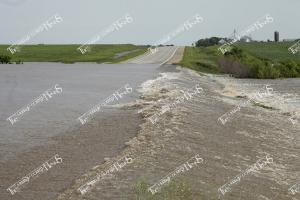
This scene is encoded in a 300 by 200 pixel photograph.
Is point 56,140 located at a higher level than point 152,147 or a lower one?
higher

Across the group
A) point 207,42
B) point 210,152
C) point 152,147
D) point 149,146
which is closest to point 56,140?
point 149,146

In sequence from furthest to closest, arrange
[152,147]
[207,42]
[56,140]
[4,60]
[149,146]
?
[207,42]
[4,60]
[56,140]
[149,146]
[152,147]

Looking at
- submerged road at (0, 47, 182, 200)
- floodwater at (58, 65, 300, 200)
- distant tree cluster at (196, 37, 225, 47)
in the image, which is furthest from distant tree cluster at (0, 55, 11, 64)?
distant tree cluster at (196, 37, 225, 47)

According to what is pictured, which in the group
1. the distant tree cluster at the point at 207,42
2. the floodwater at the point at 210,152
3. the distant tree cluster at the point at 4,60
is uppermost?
the floodwater at the point at 210,152

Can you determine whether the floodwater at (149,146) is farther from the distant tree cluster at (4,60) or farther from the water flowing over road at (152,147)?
the distant tree cluster at (4,60)

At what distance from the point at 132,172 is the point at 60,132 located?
6601 mm

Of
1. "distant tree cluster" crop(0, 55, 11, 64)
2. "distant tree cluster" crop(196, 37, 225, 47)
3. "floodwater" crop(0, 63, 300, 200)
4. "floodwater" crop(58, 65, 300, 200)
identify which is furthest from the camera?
"distant tree cluster" crop(196, 37, 225, 47)

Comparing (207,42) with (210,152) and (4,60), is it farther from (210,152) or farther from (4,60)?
(210,152)

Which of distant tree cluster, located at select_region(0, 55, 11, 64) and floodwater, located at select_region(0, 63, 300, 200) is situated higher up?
floodwater, located at select_region(0, 63, 300, 200)

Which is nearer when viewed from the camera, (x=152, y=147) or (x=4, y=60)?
(x=152, y=147)

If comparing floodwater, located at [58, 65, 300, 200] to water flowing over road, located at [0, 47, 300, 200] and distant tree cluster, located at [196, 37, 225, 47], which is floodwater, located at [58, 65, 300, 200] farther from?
distant tree cluster, located at [196, 37, 225, 47]

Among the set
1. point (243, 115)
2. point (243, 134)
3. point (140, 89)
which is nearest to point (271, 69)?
point (140, 89)

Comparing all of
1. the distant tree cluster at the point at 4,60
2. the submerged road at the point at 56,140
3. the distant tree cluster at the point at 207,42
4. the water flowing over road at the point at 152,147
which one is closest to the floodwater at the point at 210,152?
the water flowing over road at the point at 152,147

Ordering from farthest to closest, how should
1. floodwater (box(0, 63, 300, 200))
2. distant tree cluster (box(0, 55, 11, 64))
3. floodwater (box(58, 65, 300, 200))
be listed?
1. distant tree cluster (box(0, 55, 11, 64))
2. floodwater (box(0, 63, 300, 200))
3. floodwater (box(58, 65, 300, 200))
